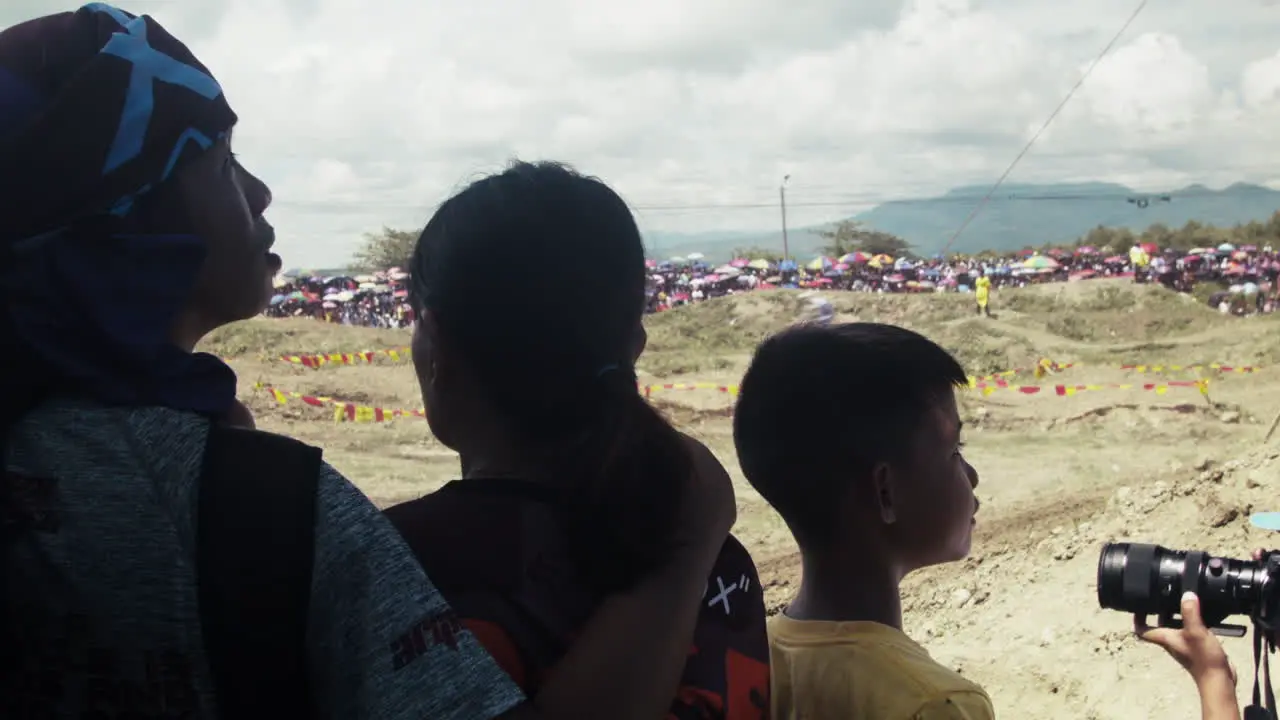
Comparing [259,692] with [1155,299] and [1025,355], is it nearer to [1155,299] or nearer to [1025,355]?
[1025,355]

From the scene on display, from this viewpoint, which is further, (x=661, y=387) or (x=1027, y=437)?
(x=661, y=387)

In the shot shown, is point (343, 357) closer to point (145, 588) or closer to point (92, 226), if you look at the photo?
point (92, 226)

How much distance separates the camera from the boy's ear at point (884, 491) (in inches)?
74.9

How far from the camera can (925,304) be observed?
24422 millimetres

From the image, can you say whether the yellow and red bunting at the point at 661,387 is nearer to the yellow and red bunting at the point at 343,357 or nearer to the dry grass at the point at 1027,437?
the dry grass at the point at 1027,437

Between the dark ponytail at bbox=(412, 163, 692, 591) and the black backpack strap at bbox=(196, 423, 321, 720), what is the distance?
12.4 inches

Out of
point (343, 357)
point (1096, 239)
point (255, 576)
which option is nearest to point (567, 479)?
point (255, 576)

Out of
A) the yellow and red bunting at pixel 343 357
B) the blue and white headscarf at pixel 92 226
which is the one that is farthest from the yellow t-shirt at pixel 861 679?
the yellow and red bunting at pixel 343 357

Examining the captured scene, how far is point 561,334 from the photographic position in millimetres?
1196

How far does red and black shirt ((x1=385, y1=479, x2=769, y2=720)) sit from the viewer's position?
1.07m

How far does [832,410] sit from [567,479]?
85 cm

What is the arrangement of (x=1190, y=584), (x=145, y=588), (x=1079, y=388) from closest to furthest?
(x=145, y=588), (x=1190, y=584), (x=1079, y=388)

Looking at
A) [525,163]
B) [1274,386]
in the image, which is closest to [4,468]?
[525,163]

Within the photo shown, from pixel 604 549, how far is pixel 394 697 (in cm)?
28
